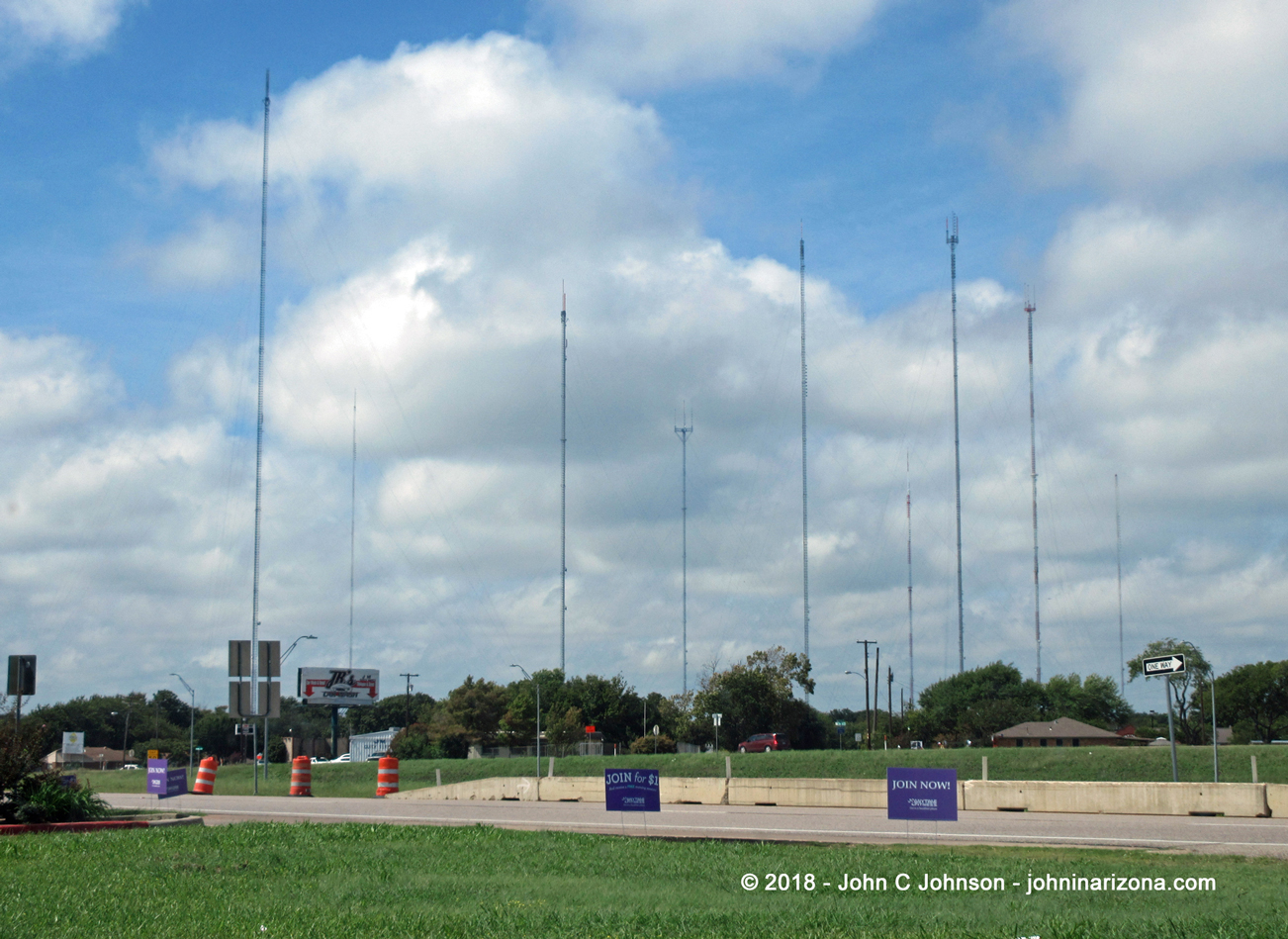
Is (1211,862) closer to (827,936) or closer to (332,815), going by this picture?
(827,936)

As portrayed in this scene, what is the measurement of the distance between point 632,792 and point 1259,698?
103 m

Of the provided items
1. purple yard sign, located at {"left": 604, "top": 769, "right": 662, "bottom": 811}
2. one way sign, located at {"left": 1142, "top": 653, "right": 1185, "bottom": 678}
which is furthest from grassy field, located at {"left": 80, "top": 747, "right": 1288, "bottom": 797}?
purple yard sign, located at {"left": 604, "top": 769, "right": 662, "bottom": 811}

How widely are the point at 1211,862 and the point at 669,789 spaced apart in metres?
23.5

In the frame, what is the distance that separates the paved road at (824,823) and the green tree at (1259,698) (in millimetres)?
88919

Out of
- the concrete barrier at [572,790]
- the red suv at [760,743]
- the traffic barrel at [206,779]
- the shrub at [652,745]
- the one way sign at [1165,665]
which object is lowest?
the shrub at [652,745]

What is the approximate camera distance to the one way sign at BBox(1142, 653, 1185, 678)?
89.8 feet

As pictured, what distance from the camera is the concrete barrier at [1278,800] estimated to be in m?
27.6

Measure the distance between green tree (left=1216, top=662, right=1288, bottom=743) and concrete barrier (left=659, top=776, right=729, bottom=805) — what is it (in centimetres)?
8445

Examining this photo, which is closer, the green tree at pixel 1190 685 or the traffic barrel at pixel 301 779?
the traffic barrel at pixel 301 779

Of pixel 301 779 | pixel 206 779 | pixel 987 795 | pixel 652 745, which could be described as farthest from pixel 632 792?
pixel 652 745

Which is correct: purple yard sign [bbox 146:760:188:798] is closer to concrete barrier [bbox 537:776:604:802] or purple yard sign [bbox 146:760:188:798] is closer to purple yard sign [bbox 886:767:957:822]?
concrete barrier [bbox 537:776:604:802]

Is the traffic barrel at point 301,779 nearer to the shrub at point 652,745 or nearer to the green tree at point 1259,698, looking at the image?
Result: the shrub at point 652,745

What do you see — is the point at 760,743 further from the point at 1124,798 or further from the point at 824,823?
the point at 824,823

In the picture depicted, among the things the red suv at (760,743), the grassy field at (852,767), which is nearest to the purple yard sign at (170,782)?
the grassy field at (852,767)
